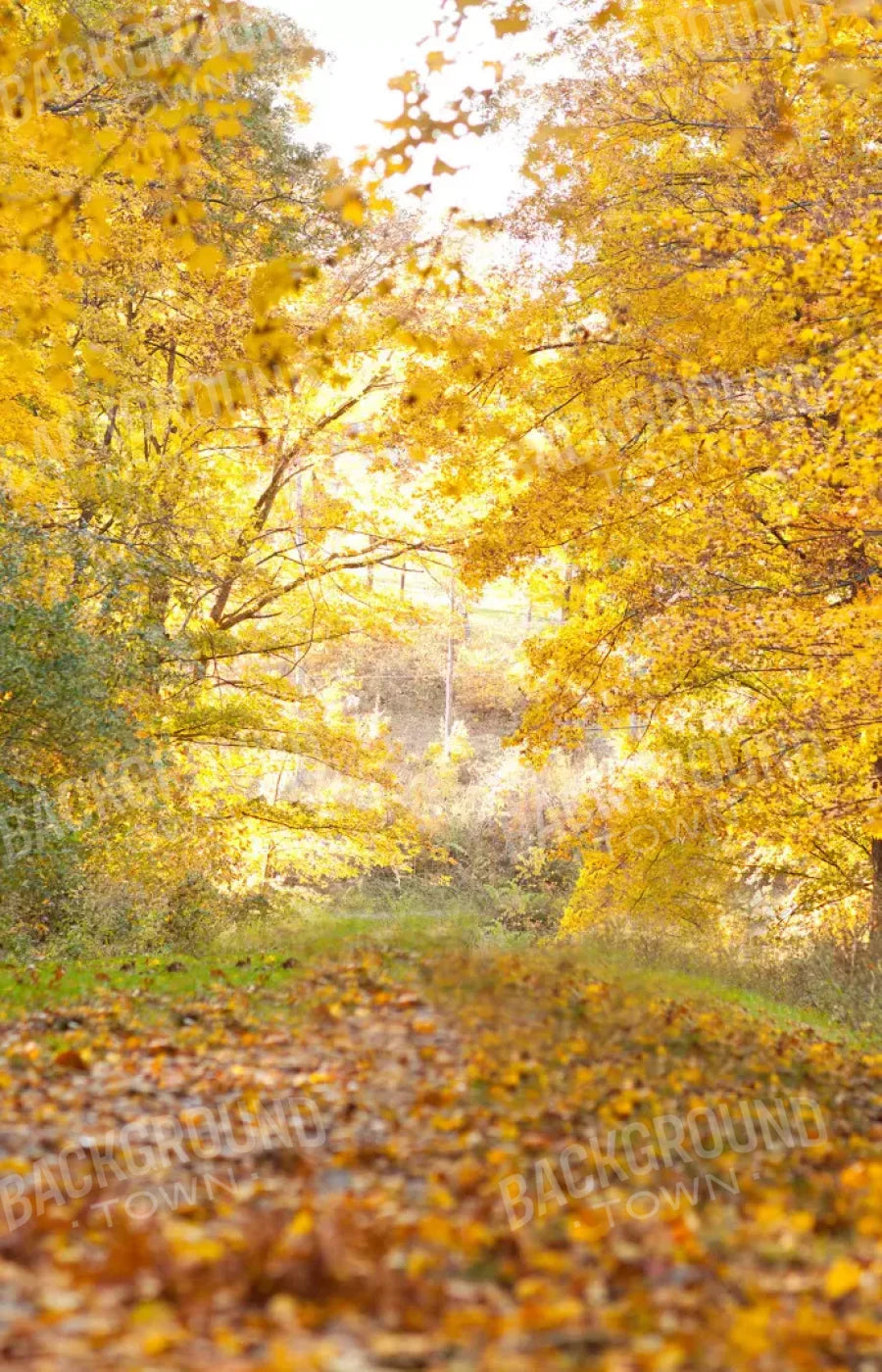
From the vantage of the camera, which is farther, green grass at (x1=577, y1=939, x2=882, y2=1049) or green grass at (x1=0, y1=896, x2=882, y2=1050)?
green grass at (x1=577, y1=939, x2=882, y2=1049)

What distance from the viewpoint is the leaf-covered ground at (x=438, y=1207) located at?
275 centimetres

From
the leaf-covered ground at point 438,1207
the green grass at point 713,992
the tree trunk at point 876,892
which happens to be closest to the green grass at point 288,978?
the green grass at point 713,992

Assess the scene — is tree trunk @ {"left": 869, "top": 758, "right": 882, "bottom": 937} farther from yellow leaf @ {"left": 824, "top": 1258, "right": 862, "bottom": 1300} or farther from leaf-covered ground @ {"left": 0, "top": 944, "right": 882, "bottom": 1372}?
yellow leaf @ {"left": 824, "top": 1258, "right": 862, "bottom": 1300}

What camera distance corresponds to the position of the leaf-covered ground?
9.03 feet

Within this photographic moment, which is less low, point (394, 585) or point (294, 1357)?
point (394, 585)

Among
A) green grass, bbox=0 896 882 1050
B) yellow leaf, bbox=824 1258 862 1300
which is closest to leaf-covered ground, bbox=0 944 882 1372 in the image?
yellow leaf, bbox=824 1258 862 1300

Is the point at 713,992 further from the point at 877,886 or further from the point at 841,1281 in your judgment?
the point at 841,1281

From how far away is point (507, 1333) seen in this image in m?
2.79

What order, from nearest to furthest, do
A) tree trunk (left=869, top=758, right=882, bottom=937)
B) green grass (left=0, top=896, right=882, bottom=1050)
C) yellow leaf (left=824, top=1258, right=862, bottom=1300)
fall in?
1. yellow leaf (left=824, top=1258, right=862, bottom=1300)
2. green grass (left=0, top=896, right=882, bottom=1050)
3. tree trunk (left=869, top=758, right=882, bottom=937)

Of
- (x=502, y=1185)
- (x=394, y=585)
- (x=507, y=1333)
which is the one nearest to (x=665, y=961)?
(x=502, y=1185)

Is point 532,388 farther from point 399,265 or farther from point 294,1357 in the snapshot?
point 294,1357

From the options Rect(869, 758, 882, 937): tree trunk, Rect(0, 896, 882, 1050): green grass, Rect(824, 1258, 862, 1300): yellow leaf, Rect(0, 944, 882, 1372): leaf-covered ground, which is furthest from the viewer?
Rect(869, 758, 882, 937): tree trunk

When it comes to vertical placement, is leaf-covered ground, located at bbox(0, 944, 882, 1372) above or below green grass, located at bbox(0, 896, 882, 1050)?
below

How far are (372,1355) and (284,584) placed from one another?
13399 millimetres
